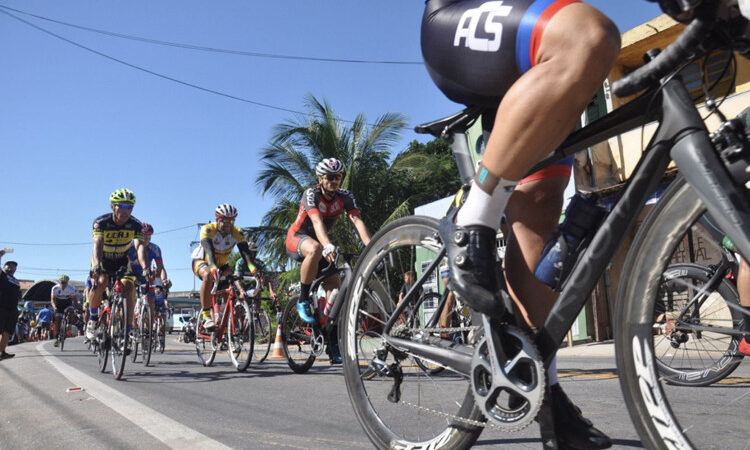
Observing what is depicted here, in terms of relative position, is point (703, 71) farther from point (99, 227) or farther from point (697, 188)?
point (99, 227)

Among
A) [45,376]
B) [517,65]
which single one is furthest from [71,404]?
[517,65]

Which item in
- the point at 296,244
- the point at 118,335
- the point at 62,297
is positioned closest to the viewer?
the point at 296,244

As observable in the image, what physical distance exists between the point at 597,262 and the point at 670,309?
20cm

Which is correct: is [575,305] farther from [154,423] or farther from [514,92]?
[154,423]

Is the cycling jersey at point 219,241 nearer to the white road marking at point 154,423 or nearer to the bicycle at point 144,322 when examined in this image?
the bicycle at point 144,322

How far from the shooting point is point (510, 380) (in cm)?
167

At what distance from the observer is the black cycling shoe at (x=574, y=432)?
66.7 inches

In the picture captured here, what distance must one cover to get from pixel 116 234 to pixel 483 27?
25.0 ft

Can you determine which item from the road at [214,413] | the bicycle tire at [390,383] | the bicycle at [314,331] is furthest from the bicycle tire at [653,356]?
the bicycle at [314,331]

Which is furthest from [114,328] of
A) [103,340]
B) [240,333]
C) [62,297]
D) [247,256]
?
[62,297]

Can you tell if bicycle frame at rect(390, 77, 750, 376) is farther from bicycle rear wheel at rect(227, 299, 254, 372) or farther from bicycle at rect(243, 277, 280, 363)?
bicycle at rect(243, 277, 280, 363)

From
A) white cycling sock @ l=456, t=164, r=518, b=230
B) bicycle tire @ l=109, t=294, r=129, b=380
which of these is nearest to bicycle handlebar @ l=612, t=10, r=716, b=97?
white cycling sock @ l=456, t=164, r=518, b=230

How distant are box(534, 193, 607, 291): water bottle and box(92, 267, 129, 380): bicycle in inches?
225

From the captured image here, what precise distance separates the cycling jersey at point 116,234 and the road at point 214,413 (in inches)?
101
